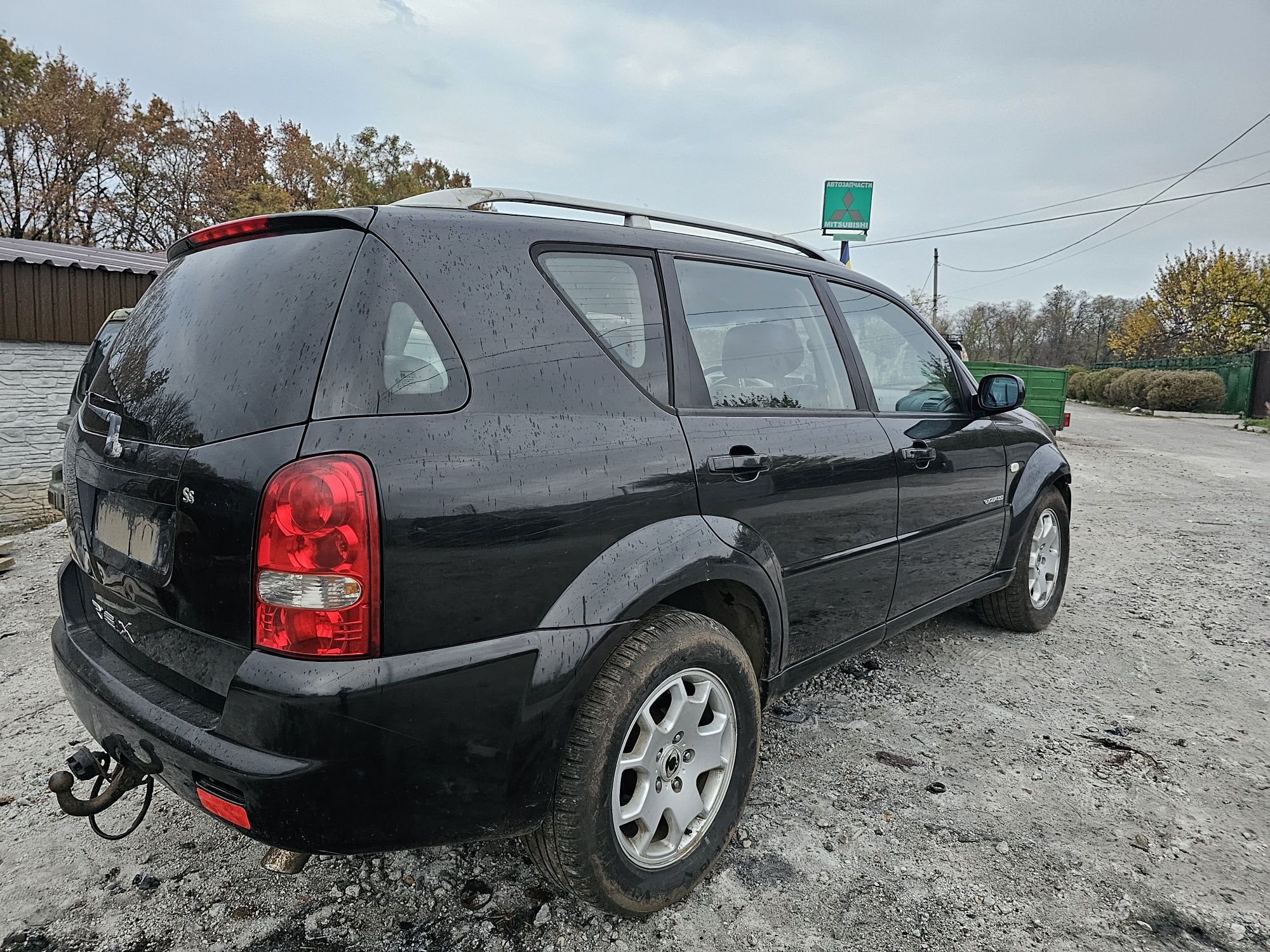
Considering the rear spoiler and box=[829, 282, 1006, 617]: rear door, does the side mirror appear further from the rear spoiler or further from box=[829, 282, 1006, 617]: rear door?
the rear spoiler

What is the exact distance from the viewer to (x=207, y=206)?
92.4 ft

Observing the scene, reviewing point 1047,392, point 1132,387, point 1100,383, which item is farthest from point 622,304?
point 1100,383

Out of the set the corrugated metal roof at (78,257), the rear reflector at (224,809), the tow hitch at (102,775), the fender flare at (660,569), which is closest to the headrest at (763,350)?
the fender flare at (660,569)

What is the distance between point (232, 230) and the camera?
2.03 m

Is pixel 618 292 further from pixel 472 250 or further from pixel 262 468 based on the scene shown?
pixel 262 468

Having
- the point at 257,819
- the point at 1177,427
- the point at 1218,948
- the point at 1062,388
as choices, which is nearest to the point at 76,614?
the point at 257,819

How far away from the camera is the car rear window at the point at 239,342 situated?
5.35 ft

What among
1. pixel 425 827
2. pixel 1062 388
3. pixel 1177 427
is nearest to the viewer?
pixel 425 827

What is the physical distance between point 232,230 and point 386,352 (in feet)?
2.49

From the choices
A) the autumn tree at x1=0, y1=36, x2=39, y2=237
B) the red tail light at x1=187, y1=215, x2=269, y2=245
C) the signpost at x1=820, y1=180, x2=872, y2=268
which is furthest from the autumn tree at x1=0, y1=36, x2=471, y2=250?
the red tail light at x1=187, y1=215, x2=269, y2=245

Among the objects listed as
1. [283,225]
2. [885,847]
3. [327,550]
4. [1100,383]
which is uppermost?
[1100,383]

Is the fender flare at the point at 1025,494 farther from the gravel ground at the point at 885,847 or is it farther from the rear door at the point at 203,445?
the rear door at the point at 203,445

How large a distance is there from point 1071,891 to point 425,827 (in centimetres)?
186

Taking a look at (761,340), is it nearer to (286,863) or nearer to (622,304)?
(622,304)
